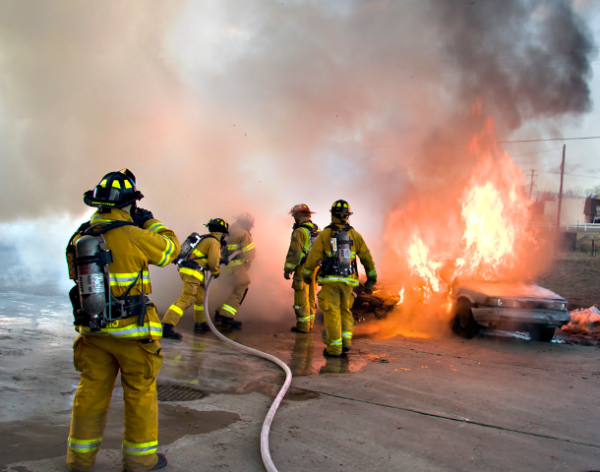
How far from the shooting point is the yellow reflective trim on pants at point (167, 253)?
8.92ft

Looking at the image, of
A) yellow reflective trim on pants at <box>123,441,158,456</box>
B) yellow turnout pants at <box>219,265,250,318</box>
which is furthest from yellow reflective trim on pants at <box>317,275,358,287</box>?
yellow reflective trim on pants at <box>123,441,158,456</box>

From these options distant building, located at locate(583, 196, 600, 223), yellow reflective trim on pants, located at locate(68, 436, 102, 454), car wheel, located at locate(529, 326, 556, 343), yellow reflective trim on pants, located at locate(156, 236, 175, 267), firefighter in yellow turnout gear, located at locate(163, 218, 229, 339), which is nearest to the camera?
yellow reflective trim on pants, located at locate(68, 436, 102, 454)

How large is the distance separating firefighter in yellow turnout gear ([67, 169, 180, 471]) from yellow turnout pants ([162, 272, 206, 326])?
3405mm

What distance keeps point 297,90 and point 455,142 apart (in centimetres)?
365

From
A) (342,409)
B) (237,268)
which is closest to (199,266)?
(237,268)

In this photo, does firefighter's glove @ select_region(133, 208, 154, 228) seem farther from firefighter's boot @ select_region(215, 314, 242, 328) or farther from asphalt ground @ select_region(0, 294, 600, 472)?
firefighter's boot @ select_region(215, 314, 242, 328)

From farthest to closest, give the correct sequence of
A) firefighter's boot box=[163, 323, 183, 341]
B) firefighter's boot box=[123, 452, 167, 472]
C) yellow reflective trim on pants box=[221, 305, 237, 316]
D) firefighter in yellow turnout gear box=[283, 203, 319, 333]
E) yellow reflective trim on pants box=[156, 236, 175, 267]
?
1. yellow reflective trim on pants box=[221, 305, 237, 316]
2. firefighter in yellow turnout gear box=[283, 203, 319, 333]
3. firefighter's boot box=[163, 323, 183, 341]
4. yellow reflective trim on pants box=[156, 236, 175, 267]
5. firefighter's boot box=[123, 452, 167, 472]

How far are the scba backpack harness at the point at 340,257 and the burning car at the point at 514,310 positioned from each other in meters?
2.20

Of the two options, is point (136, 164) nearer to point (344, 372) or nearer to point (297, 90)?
point (297, 90)

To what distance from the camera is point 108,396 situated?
259 centimetres

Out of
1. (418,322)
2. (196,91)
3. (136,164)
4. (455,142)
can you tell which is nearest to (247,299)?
(418,322)

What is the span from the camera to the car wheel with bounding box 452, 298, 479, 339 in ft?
21.9

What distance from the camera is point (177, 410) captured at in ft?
11.1

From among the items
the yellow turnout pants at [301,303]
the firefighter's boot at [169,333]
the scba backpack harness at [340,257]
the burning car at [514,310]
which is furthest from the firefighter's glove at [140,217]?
the burning car at [514,310]
